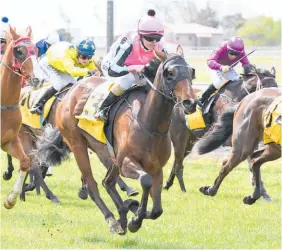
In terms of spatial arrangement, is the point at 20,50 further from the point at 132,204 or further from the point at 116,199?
the point at 132,204

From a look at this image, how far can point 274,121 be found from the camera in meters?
7.93

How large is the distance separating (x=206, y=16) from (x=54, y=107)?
51848 millimetres

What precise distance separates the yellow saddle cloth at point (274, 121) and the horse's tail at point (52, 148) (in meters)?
2.22

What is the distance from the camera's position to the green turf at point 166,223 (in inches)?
257

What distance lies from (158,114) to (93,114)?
103 centimetres

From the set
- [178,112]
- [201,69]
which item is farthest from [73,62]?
[201,69]

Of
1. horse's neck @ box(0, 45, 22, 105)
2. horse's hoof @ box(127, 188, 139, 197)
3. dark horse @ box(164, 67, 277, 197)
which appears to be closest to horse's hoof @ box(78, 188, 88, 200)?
horse's hoof @ box(127, 188, 139, 197)

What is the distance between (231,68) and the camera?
10656 millimetres

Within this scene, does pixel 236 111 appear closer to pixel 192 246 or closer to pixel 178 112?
pixel 178 112

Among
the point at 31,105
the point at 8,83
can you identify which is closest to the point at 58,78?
the point at 31,105

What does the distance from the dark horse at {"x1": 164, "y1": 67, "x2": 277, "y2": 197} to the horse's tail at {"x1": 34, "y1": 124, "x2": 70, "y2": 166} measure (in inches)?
78.7

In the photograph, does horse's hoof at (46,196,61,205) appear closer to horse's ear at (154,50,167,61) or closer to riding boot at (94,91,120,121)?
riding boot at (94,91,120,121)

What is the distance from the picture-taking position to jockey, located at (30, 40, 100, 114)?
9.23 m

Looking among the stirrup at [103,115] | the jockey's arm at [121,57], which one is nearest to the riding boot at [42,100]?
the stirrup at [103,115]
